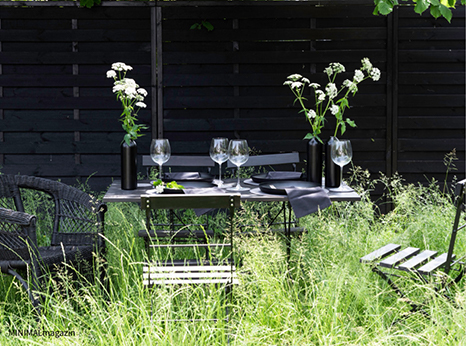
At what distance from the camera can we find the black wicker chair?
2.54 meters

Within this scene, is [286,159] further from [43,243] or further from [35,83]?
[35,83]

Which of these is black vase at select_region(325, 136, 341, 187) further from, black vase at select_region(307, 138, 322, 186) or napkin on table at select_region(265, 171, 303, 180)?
napkin on table at select_region(265, 171, 303, 180)

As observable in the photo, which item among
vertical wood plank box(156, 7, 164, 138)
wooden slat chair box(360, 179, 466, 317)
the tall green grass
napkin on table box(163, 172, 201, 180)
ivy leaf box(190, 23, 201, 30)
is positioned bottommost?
the tall green grass

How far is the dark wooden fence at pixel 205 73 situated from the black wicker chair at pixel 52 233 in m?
1.37

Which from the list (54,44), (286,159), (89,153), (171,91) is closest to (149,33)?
(171,91)

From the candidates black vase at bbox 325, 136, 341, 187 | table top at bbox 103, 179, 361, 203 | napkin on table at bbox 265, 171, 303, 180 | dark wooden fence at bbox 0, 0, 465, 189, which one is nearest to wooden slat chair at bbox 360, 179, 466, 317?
table top at bbox 103, 179, 361, 203

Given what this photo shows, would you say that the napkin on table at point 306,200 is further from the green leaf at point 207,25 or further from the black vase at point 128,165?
the green leaf at point 207,25

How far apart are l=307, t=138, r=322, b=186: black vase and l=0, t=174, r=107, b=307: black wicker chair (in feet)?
3.94

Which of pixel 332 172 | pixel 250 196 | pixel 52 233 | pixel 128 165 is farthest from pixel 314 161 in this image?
pixel 52 233

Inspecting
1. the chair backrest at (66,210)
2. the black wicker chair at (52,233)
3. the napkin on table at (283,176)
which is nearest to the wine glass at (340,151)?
the napkin on table at (283,176)

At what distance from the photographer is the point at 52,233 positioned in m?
3.26

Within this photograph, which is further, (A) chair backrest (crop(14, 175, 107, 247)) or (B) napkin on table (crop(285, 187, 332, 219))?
(A) chair backrest (crop(14, 175, 107, 247))

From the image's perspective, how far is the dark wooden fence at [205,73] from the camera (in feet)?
15.0

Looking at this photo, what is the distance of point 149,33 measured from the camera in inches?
180
